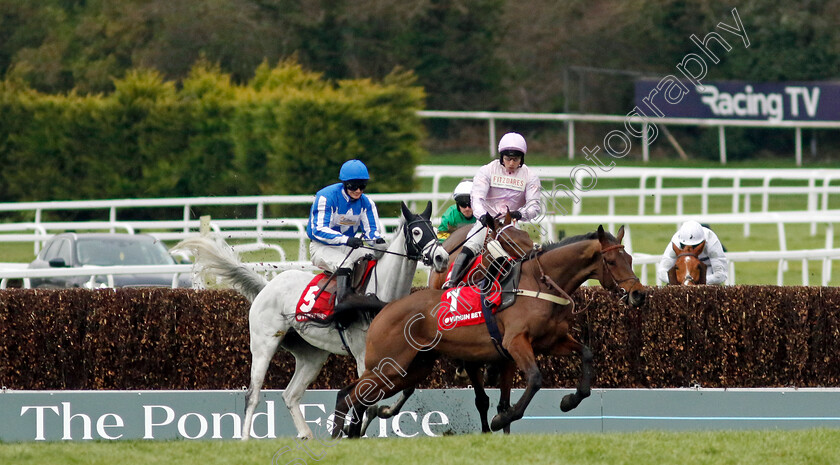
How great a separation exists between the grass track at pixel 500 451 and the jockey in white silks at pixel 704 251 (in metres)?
2.72

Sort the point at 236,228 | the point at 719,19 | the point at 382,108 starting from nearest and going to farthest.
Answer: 1. the point at 236,228
2. the point at 382,108
3. the point at 719,19

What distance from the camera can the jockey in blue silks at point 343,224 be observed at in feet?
28.8

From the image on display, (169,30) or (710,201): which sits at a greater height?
(169,30)

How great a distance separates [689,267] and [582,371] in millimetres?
2528

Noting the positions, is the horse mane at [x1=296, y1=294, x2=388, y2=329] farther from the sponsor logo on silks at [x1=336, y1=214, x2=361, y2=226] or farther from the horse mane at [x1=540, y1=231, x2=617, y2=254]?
the horse mane at [x1=540, y1=231, x2=617, y2=254]

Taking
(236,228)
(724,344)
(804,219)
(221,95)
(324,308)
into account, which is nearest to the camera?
(324,308)

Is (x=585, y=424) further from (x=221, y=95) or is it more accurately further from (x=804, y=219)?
(x=221, y=95)

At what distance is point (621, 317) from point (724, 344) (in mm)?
777

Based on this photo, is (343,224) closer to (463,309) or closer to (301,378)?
(301,378)

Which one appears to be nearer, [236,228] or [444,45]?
[236,228]

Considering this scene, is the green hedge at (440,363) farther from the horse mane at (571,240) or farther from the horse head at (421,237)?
the horse head at (421,237)

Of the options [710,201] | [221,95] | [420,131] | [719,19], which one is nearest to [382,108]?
[420,131]

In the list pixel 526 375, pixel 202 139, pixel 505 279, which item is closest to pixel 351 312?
pixel 505 279

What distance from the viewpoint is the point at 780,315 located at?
9.73m
